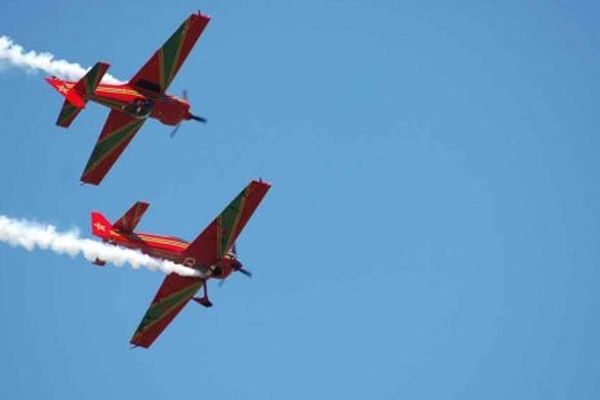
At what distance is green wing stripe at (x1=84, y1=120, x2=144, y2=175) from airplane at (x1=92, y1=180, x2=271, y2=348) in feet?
12.4

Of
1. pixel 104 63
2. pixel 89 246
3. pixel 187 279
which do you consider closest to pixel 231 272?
pixel 187 279

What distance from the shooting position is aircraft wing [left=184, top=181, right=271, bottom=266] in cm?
5328

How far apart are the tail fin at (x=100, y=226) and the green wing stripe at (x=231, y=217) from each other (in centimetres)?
421

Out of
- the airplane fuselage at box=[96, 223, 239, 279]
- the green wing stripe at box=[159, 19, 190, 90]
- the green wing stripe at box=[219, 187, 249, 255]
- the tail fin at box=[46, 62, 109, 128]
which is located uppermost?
the green wing stripe at box=[159, 19, 190, 90]

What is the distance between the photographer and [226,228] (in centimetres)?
5369

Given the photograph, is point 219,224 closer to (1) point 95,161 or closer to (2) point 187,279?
(2) point 187,279

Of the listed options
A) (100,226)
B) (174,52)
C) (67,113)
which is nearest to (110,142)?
(67,113)

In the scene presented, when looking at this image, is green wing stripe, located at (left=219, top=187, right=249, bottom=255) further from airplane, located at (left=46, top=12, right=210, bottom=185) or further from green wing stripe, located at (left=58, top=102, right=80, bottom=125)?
green wing stripe, located at (left=58, top=102, right=80, bottom=125)

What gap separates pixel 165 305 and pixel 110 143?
21.6 ft

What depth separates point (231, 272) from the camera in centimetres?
5469

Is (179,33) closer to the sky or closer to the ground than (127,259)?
→ closer to the sky

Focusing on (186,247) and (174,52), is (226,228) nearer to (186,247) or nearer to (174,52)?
(186,247)

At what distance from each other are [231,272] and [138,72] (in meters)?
7.82

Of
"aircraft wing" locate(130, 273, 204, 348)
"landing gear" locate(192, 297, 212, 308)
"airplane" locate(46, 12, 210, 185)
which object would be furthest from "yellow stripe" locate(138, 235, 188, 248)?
"airplane" locate(46, 12, 210, 185)
